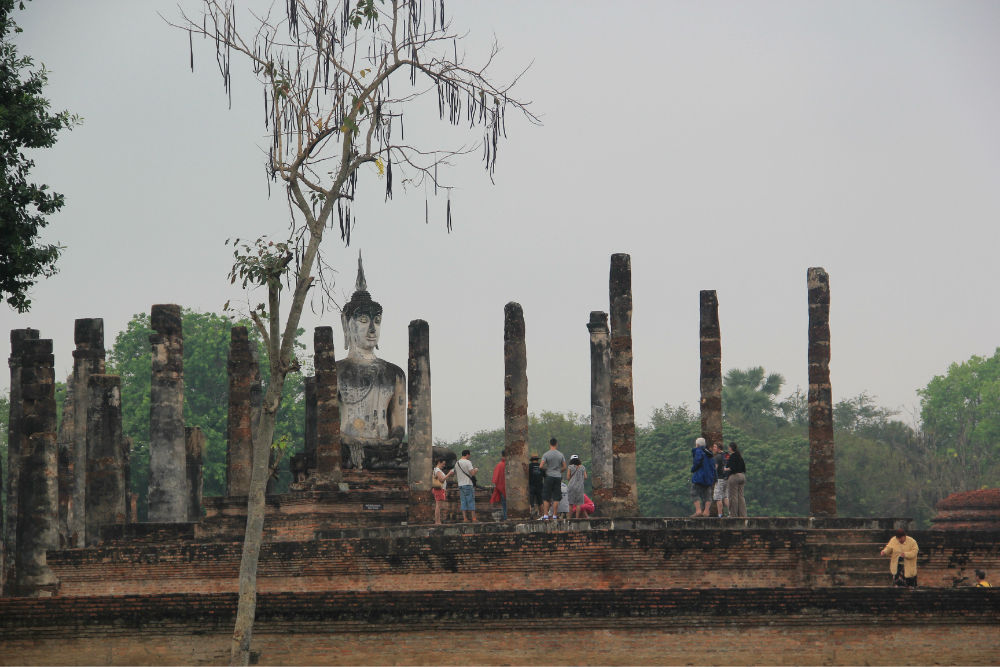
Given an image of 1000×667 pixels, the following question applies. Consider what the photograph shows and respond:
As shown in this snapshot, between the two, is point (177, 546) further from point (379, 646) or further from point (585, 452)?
point (585, 452)

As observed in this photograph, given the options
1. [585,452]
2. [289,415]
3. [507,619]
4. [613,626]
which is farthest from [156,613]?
[585,452]

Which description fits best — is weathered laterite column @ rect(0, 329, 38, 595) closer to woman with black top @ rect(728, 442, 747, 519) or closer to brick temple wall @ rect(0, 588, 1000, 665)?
brick temple wall @ rect(0, 588, 1000, 665)

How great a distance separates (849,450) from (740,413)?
8.15 metres

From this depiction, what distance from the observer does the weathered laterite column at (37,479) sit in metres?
16.0

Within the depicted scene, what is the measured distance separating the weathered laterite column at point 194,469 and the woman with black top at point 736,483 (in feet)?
43.8

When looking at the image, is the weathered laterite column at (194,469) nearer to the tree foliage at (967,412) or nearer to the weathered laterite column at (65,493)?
the weathered laterite column at (65,493)

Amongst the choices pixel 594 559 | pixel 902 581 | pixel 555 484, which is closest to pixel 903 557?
pixel 902 581

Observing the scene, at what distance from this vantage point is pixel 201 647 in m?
11.6

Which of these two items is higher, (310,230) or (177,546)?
(310,230)

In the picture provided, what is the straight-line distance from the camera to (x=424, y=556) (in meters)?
14.1

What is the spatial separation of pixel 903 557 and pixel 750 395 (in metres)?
41.9

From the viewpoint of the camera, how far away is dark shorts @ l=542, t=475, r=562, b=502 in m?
16.6

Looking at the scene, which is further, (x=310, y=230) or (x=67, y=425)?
(x=67, y=425)

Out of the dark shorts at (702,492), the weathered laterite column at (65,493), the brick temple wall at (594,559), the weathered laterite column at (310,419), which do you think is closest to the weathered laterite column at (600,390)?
the dark shorts at (702,492)
